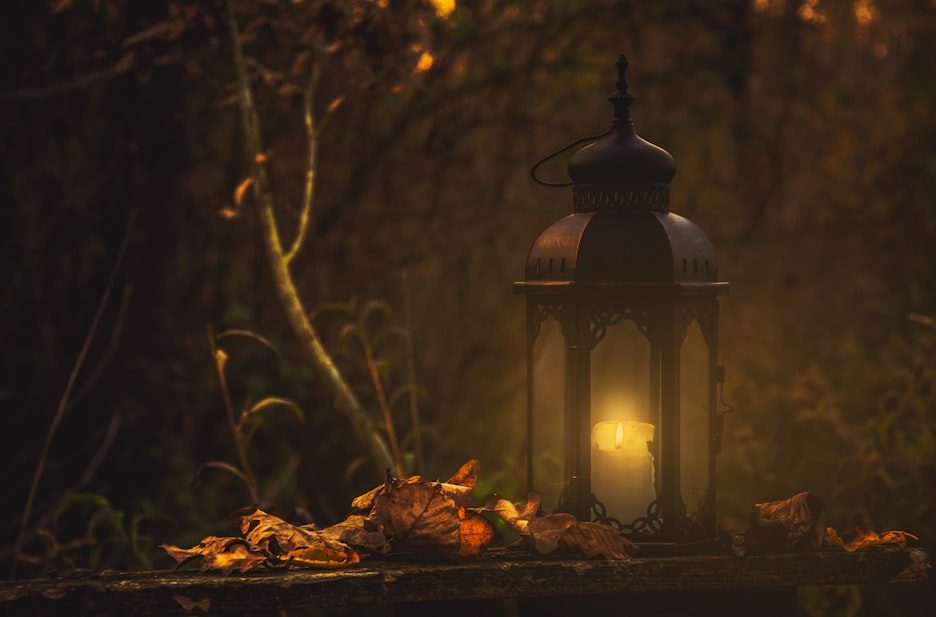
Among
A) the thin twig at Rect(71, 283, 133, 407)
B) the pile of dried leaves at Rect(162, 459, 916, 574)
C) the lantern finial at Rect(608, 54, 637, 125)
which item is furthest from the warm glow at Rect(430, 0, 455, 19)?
the pile of dried leaves at Rect(162, 459, 916, 574)

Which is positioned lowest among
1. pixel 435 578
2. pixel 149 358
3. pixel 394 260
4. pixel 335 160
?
pixel 435 578

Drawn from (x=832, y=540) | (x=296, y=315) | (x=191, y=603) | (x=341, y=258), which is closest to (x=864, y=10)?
(x=341, y=258)

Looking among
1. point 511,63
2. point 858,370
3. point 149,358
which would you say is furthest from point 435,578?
point 858,370

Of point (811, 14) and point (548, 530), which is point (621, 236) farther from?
point (811, 14)

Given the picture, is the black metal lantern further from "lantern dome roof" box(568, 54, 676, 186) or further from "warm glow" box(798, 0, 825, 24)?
"warm glow" box(798, 0, 825, 24)

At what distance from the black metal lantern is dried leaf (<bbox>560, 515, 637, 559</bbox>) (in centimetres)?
14

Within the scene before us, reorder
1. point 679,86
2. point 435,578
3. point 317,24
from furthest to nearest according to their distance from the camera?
point 679,86 < point 317,24 < point 435,578

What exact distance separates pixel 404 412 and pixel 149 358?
1459 millimetres

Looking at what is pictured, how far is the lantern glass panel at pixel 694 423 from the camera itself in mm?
3039

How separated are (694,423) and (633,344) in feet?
0.81

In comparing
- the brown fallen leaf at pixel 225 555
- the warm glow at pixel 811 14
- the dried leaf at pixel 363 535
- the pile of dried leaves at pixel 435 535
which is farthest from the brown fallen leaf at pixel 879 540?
the warm glow at pixel 811 14

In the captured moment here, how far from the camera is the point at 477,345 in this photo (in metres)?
6.51

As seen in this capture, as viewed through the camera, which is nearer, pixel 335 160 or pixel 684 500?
pixel 684 500

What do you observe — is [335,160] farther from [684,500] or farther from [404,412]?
[684,500]
